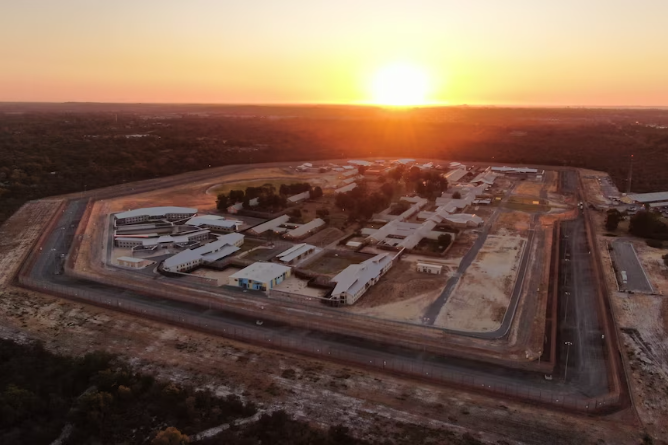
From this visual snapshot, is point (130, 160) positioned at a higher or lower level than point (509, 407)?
higher

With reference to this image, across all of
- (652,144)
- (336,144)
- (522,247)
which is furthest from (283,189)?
(652,144)

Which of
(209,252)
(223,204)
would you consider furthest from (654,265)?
(223,204)

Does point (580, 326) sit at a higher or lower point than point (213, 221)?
lower

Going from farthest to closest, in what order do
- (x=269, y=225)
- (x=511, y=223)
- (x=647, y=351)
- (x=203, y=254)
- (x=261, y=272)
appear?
(x=511, y=223)
(x=269, y=225)
(x=203, y=254)
(x=261, y=272)
(x=647, y=351)

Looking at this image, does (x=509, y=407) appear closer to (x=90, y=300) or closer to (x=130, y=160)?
(x=90, y=300)

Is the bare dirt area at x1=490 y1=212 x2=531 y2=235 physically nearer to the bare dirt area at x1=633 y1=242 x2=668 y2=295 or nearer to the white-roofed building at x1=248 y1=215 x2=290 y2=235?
the bare dirt area at x1=633 y1=242 x2=668 y2=295

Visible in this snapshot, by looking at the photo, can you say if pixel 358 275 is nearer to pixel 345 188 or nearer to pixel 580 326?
pixel 580 326
